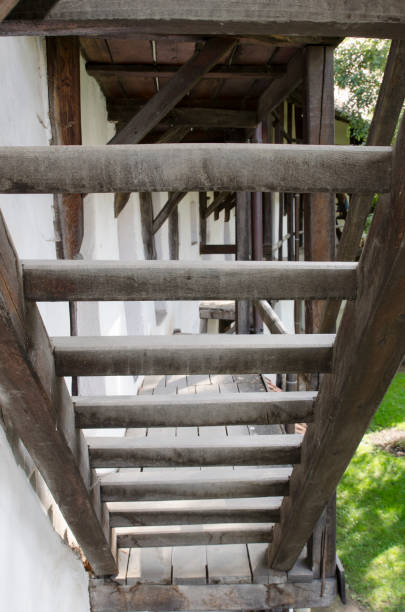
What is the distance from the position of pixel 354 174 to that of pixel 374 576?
19.3ft

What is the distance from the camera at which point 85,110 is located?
10.2 ft

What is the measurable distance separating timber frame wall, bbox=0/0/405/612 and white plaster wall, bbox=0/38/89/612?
11 cm

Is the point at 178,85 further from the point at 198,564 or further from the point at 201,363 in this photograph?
the point at 198,564

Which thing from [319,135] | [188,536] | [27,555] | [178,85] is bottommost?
[188,536]

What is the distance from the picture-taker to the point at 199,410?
177 cm

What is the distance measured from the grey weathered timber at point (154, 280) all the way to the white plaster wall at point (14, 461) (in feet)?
2.52

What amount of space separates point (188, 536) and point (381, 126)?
209cm

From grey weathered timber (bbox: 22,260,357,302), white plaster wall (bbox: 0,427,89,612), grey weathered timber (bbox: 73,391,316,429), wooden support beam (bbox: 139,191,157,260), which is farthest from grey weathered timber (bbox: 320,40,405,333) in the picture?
wooden support beam (bbox: 139,191,157,260)

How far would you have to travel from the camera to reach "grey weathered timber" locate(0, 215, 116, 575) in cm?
106

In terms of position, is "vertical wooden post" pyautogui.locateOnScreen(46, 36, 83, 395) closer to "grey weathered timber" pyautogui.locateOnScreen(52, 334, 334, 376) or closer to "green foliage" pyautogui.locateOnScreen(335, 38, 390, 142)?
"grey weathered timber" pyautogui.locateOnScreen(52, 334, 334, 376)

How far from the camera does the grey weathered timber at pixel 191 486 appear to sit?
227 cm

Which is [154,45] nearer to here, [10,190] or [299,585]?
[10,190]

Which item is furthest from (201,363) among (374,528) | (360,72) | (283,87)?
(360,72)

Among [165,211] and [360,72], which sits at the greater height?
[360,72]
